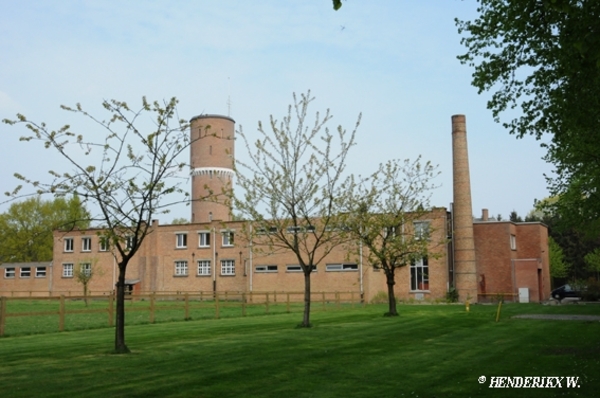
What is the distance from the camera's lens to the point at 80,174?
45.0 feet

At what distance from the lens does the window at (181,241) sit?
2403 inches

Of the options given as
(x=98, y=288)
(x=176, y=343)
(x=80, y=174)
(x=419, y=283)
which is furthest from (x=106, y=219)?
(x=98, y=288)

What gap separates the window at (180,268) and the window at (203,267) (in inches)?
65.1

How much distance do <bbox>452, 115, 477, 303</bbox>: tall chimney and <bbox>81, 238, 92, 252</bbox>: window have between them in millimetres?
34763

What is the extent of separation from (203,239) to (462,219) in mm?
23083

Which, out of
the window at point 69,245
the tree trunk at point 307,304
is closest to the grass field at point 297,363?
the tree trunk at point 307,304

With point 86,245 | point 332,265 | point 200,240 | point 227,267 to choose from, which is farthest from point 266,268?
point 86,245

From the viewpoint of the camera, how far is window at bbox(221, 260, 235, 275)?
57812 millimetres

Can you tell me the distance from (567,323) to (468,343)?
27.7ft

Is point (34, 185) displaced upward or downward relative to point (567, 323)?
upward

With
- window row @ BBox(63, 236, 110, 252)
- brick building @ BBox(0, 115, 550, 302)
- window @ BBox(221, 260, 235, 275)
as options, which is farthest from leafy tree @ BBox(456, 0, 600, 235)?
window row @ BBox(63, 236, 110, 252)

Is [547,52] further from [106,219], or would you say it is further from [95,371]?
[95,371]

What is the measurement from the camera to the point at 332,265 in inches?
2096

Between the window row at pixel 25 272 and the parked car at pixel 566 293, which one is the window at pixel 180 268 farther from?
the parked car at pixel 566 293
